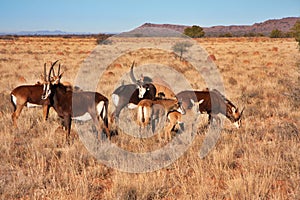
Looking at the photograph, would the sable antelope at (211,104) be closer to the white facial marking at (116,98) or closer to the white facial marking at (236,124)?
the white facial marking at (236,124)

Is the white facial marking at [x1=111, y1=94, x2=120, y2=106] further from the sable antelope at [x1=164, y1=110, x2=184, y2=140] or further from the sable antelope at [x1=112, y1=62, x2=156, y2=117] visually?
the sable antelope at [x1=164, y1=110, x2=184, y2=140]

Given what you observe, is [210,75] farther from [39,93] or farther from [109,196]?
[109,196]

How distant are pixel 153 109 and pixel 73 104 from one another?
1.99m

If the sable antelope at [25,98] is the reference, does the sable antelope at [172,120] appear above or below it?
below

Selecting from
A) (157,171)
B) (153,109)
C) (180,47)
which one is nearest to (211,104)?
(153,109)

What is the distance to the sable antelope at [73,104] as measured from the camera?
6.88 meters

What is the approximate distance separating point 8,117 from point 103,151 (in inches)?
157

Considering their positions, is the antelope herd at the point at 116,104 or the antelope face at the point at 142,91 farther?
the antelope face at the point at 142,91

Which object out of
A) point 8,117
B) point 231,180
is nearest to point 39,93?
point 8,117

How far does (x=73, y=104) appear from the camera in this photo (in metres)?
6.92

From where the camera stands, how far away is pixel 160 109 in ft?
26.2

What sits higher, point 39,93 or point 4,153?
point 39,93

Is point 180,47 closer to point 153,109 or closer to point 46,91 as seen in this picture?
point 153,109

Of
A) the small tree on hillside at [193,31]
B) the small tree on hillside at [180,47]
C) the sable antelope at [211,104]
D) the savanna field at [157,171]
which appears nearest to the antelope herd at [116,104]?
the sable antelope at [211,104]
